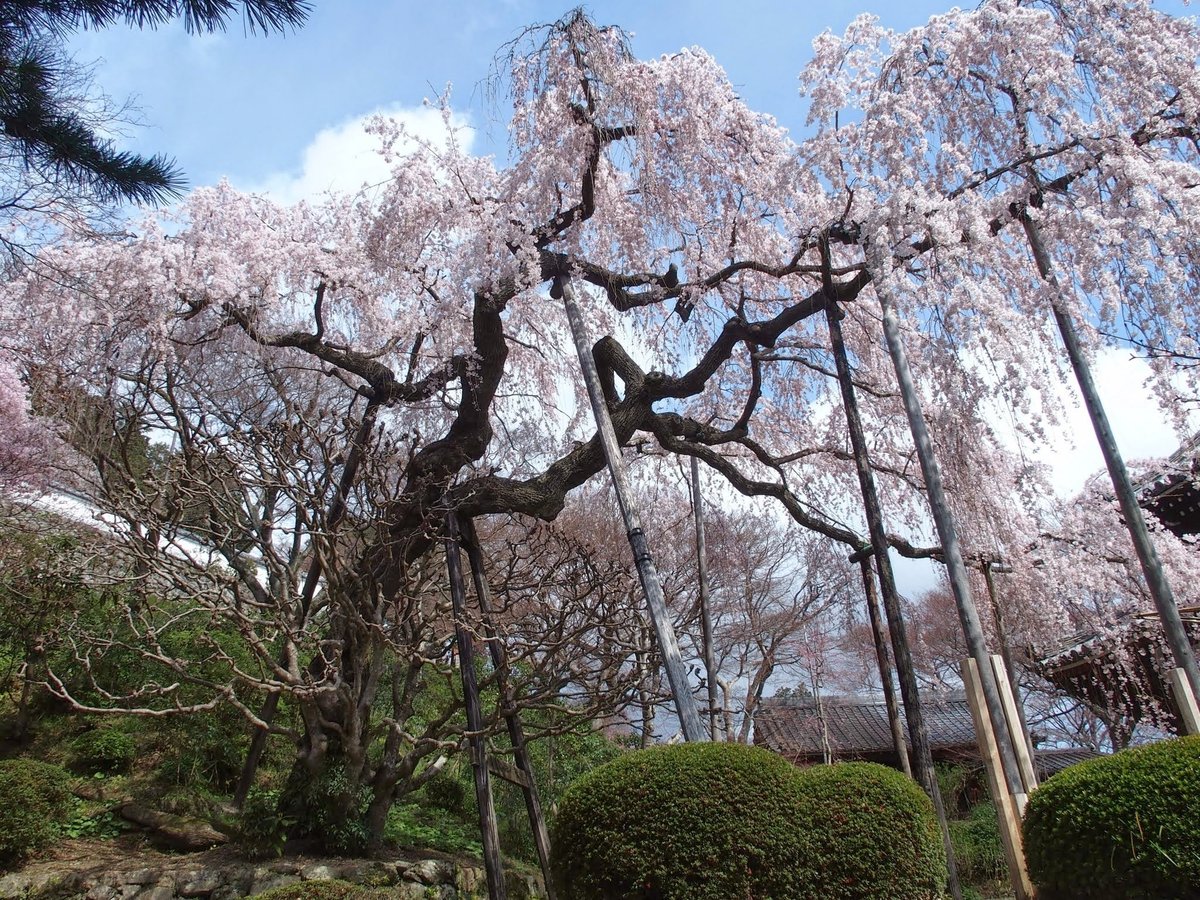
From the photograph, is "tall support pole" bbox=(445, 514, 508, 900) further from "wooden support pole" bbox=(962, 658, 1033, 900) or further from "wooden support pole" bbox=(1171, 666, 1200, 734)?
"wooden support pole" bbox=(1171, 666, 1200, 734)

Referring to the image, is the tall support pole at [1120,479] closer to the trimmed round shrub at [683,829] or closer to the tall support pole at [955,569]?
the tall support pole at [955,569]

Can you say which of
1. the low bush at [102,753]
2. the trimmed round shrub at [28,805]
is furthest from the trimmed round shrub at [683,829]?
the low bush at [102,753]

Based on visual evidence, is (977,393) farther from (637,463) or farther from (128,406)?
(128,406)

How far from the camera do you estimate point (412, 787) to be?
795cm

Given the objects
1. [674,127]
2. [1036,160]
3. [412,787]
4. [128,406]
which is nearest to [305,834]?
[412,787]

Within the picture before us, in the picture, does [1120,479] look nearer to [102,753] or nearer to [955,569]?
[955,569]

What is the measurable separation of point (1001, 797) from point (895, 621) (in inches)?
54.8

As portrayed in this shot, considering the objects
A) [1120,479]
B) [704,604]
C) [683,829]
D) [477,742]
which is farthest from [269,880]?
[1120,479]

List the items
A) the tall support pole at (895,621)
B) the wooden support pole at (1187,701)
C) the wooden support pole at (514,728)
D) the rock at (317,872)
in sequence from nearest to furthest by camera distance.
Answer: the wooden support pole at (1187,701) → the tall support pole at (895,621) → the rock at (317,872) → the wooden support pole at (514,728)

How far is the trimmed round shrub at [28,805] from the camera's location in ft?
21.6

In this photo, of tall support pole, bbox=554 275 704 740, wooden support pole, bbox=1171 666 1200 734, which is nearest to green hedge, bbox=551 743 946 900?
tall support pole, bbox=554 275 704 740

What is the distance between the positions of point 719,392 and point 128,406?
734 cm

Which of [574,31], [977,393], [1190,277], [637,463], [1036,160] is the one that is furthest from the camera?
[637,463]

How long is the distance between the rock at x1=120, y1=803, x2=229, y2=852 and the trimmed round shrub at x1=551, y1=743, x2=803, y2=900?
207 inches
